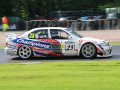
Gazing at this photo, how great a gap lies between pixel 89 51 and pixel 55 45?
1.34 metres

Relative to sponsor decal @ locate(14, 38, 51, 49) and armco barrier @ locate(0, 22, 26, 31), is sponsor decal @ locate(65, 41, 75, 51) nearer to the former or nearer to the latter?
sponsor decal @ locate(14, 38, 51, 49)

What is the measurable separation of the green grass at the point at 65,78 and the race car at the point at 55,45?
3.58 m

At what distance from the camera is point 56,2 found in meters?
63.9

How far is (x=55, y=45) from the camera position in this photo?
16.6m

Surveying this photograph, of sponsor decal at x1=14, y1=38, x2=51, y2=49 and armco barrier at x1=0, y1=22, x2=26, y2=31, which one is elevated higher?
sponsor decal at x1=14, y1=38, x2=51, y2=49

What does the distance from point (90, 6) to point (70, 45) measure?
5124cm

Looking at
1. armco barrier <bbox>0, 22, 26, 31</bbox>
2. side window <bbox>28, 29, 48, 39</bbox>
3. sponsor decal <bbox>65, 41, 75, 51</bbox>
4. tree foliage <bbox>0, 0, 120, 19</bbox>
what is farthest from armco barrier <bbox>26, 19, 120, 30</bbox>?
sponsor decal <bbox>65, 41, 75, 51</bbox>

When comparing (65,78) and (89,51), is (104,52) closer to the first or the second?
(89,51)

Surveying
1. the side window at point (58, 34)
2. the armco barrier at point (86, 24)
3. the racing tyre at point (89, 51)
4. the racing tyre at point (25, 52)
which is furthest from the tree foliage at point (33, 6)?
the racing tyre at point (89, 51)

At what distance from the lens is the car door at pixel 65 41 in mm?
16562

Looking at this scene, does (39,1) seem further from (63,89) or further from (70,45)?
(63,89)

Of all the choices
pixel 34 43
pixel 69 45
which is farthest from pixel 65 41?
pixel 34 43

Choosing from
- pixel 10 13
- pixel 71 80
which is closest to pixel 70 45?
pixel 71 80

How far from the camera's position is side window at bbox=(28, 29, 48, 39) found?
55.3 ft
